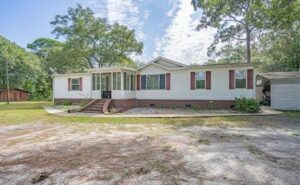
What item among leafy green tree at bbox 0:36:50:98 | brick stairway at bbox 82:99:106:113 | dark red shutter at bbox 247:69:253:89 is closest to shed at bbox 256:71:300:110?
dark red shutter at bbox 247:69:253:89

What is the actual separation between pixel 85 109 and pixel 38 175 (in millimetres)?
11917

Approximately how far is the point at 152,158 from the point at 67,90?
57.5 feet

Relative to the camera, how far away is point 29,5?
16.2 m

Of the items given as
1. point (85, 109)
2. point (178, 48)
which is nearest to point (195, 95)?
point (85, 109)

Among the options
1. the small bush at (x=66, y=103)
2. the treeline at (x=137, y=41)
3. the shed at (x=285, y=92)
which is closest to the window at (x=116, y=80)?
the small bush at (x=66, y=103)

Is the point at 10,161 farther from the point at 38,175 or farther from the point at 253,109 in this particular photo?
the point at 253,109

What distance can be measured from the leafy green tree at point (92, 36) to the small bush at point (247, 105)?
16.6 meters

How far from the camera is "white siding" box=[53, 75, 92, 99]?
19281 mm

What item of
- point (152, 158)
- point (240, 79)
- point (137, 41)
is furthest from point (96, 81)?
point (152, 158)

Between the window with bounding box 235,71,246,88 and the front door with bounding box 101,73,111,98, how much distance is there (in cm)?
957

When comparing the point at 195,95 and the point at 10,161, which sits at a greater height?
the point at 195,95

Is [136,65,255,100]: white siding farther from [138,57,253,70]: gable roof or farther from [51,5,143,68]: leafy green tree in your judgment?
[51,5,143,68]: leafy green tree

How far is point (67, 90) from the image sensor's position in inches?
804

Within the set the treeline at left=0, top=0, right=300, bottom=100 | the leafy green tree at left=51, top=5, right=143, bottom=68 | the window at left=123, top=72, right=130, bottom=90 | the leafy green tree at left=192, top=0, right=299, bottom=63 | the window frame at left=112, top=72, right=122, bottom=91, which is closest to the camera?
the window frame at left=112, top=72, right=122, bottom=91
